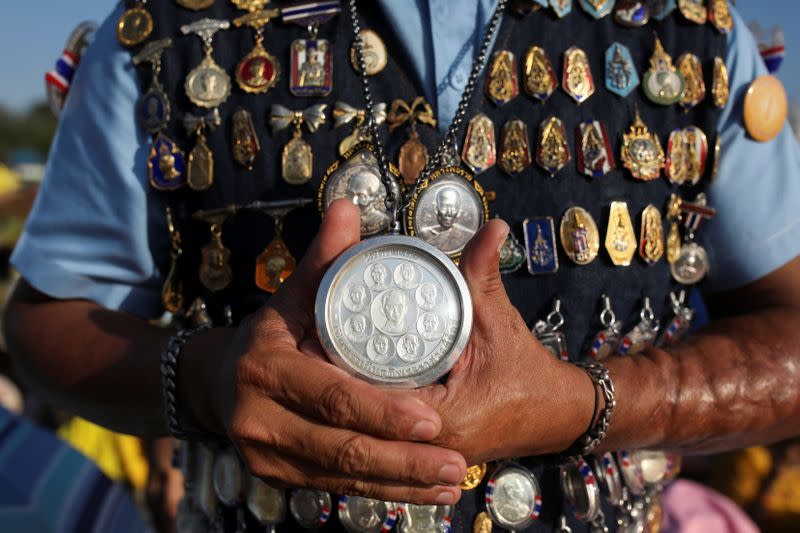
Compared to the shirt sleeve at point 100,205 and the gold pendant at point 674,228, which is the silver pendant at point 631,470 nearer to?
the gold pendant at point 674,228

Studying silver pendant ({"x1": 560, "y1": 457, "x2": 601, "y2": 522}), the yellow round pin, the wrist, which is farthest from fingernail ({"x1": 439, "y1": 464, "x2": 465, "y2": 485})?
the yellow round pin

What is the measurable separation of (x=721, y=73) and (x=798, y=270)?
383 millimetres

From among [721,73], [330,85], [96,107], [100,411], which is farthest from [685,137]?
[100,411]

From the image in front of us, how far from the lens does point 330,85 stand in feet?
4.37

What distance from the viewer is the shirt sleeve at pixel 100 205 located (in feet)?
4.49

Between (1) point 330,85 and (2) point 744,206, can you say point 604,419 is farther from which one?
(1) point 330,85

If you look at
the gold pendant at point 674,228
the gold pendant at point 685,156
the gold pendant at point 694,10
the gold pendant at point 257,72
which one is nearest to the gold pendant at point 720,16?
the gold pendant at point 694,10

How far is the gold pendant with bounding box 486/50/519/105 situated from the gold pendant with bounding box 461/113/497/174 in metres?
0.05

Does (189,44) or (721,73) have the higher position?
(189,44)

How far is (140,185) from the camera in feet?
4.48

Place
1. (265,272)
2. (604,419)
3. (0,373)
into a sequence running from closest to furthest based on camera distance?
1. (604,419)
2. (265,272)
3. (0,373)

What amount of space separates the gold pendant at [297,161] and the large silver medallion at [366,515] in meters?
0.53

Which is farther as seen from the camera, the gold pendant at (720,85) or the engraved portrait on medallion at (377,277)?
the gold pendant at (720,85)

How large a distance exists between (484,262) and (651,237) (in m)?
0.55
